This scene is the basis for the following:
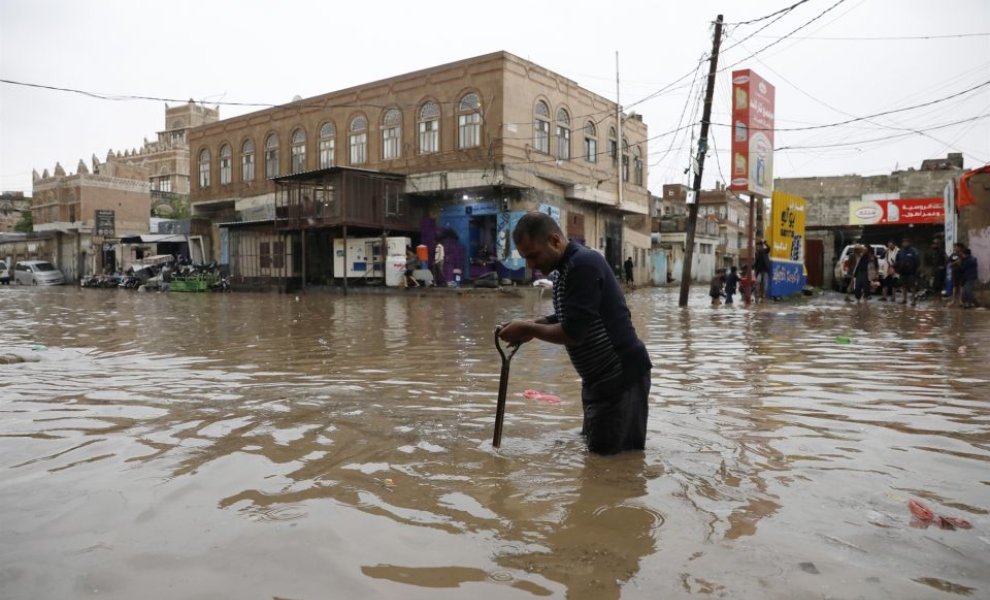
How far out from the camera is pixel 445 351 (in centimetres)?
Result: 779

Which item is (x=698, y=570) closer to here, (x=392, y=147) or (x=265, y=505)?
(x=265, y=505)

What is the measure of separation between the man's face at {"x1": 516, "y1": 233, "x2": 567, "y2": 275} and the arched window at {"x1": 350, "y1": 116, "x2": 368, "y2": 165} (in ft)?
92.6

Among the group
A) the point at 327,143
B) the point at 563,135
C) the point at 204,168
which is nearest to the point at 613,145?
the point at 563,135

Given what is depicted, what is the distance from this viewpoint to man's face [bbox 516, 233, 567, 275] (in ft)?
10.8

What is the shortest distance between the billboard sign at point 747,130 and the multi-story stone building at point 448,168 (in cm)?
998

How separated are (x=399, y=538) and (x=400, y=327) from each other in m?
8.79

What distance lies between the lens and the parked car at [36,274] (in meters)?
38.2

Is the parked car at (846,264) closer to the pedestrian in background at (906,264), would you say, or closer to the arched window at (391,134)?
the pedestrian in background at (906,264)

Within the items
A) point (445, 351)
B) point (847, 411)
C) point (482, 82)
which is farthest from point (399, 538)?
point (482, 82)

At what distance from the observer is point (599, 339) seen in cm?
335

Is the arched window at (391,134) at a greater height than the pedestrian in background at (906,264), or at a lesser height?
greater

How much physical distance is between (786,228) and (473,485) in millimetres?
17713

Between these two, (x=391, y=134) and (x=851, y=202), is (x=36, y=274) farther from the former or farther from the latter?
(x=851, y=202)

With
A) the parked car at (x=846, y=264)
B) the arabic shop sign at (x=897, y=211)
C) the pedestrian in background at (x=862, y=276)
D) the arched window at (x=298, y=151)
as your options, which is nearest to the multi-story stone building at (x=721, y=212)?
the arabic shop sign at (x=897, y=211)
